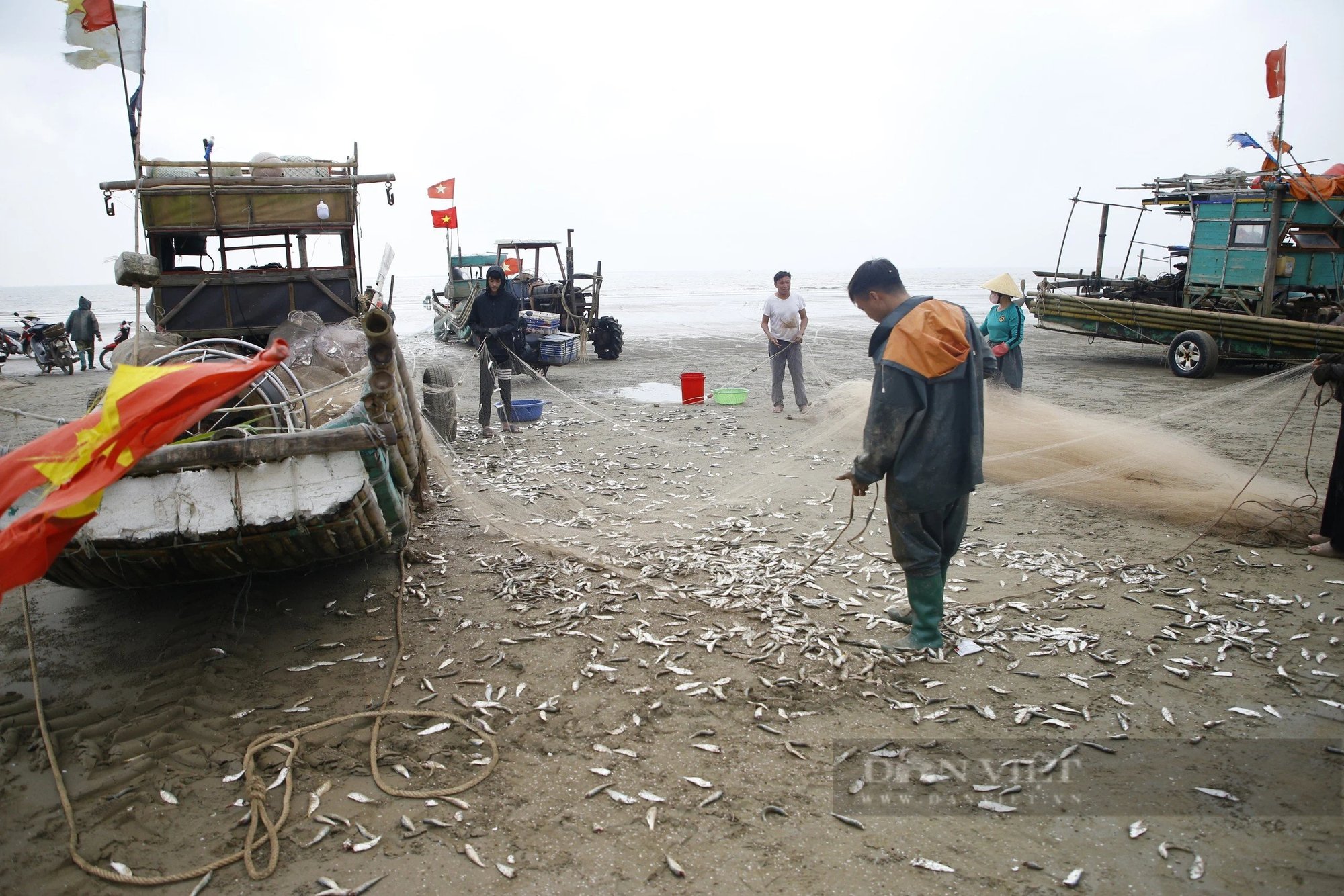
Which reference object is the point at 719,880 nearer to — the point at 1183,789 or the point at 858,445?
the point at 1183,789

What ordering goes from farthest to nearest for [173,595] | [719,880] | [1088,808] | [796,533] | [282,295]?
[282,295] < [796,533] < [173,595] < [1088,808] < [719,880]

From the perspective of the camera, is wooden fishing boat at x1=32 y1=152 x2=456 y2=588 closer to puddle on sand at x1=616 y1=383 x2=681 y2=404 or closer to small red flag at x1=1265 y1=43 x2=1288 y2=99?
puddle on sand at x1=616 y1=383 x2=681 y2=404

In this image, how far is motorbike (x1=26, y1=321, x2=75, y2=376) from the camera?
61.2 feet

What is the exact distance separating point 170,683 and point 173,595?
131 centimetres

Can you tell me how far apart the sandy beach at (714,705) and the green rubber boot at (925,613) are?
0.49 feet

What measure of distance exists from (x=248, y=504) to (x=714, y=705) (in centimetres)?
247

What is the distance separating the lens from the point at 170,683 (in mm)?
4055

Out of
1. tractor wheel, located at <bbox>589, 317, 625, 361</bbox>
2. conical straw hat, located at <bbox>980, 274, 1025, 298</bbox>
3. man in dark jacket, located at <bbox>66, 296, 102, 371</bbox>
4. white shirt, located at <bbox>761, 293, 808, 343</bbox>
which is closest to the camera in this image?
conical straw hat, located at <bbox>980, 274, 1025, 298</bbox>

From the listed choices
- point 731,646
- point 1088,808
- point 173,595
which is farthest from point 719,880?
point 173,595

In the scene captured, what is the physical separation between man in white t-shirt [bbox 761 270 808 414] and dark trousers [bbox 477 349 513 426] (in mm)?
3447

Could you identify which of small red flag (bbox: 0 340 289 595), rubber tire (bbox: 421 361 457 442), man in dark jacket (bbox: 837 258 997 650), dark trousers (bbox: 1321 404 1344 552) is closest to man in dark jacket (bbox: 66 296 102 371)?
rubber tire (bbox: 421 361 457 442)

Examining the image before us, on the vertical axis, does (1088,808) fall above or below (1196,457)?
below

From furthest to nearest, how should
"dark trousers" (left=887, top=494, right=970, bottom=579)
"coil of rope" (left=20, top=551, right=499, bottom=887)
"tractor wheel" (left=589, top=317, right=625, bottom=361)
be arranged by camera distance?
"tractor wheel" (left=589, top=317, right=625, bottom=361) < "dark trousers" (left=887, top=494, right=970, bottom=579) < "coil of rope" (left=20, top=551, right=499, bottom=887)

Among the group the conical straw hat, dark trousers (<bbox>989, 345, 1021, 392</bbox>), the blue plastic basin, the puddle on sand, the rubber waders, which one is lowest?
the rubber waders
